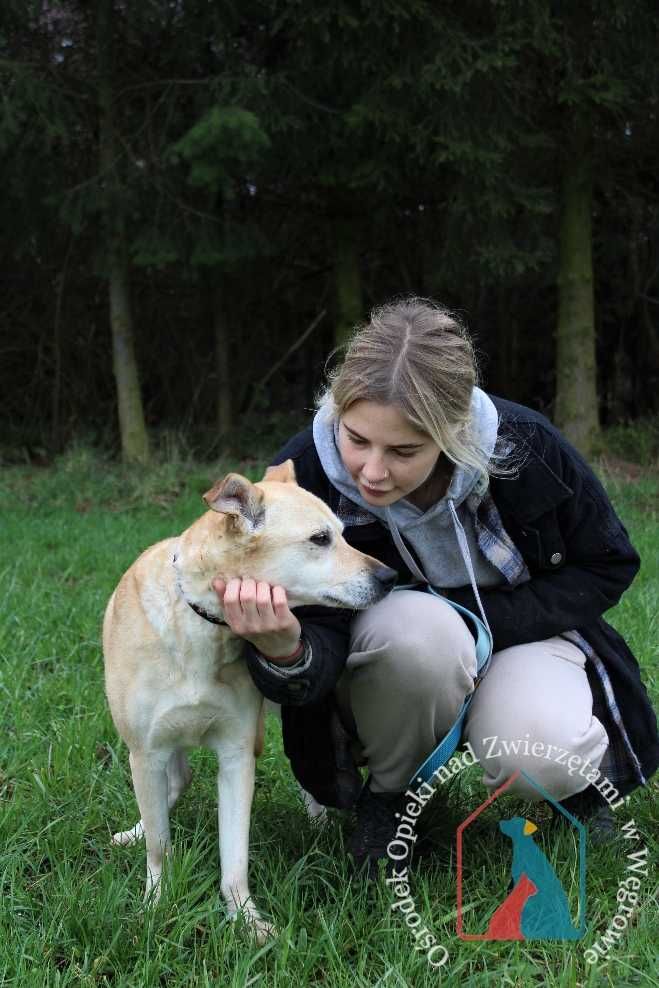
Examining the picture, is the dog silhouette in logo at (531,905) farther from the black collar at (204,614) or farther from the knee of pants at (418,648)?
the black collar at (204,614)

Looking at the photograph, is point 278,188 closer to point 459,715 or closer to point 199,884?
point 459,715

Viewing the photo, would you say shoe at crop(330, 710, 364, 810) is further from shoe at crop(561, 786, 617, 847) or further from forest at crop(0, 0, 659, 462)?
forest at crop(0, 0, 659, 462)

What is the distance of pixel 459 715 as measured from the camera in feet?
7.56

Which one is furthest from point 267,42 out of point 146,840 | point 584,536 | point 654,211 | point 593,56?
point 146,840

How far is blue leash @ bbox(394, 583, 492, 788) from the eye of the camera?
7.48ft

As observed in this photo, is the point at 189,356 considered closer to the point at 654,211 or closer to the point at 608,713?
the point at 654,211

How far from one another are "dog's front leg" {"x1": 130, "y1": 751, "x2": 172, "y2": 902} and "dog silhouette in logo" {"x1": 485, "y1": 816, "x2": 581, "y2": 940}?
0.83 m

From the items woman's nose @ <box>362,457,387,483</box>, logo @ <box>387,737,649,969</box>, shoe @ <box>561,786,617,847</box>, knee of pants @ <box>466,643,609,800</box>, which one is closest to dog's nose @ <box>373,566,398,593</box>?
woman's nose @ <box>362,457,387,483</box>

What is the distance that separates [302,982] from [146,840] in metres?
0.60

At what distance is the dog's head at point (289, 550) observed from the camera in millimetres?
2277

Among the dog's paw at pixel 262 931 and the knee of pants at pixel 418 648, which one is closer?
the dog's paw at pixel 262 931

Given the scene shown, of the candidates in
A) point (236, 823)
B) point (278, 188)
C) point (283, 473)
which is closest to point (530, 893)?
point (236, 823)

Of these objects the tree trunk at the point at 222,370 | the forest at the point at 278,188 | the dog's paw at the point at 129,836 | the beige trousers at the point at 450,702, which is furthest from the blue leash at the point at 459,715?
the tree trunk at the point at 222,370

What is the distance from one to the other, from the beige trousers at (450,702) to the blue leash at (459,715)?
2 cm
